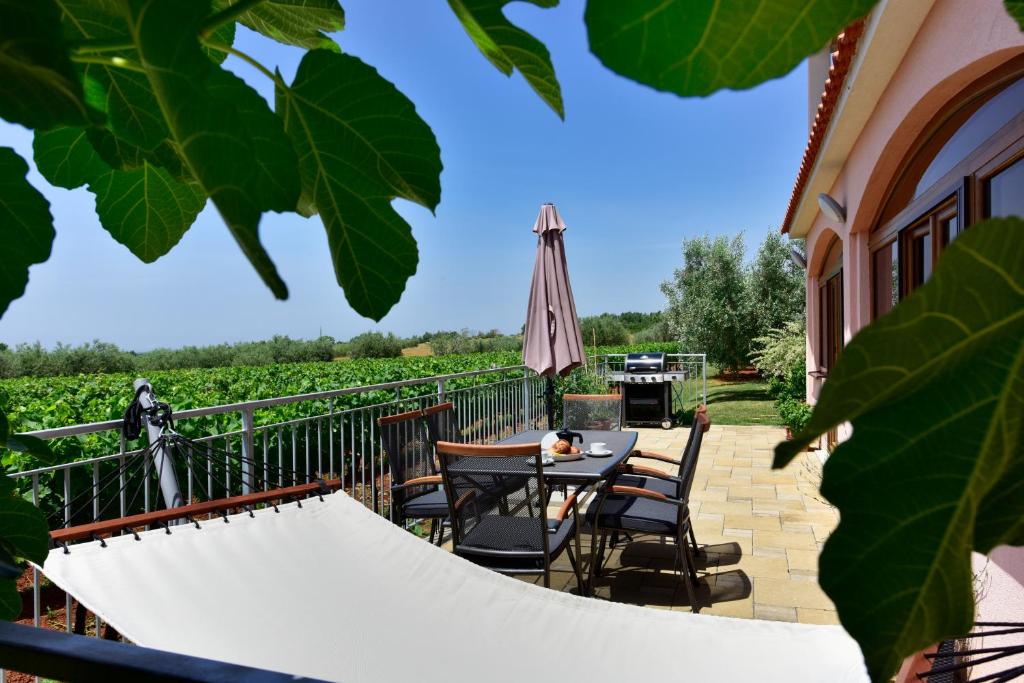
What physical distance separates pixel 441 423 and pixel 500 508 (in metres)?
1.68

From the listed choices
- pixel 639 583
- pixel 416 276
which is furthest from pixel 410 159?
pixel 639 583

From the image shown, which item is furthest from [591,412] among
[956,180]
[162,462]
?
[162,462]

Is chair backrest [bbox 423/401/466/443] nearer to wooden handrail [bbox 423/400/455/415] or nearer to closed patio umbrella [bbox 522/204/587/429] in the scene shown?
wooden handrail [bbox 423/400/455/415]

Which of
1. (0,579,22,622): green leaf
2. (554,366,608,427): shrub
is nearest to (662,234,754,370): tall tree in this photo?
(554,366,608,427): shrub

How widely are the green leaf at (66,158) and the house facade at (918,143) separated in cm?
150

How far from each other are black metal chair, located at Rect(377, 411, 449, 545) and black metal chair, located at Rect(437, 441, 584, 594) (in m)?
0.64

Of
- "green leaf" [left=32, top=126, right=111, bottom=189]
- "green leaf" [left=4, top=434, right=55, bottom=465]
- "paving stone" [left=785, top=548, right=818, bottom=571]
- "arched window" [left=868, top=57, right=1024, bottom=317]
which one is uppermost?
"arched window" [left=868, top=57, right=1024, bottom=317]

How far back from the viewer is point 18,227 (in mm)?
388

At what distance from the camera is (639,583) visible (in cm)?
442

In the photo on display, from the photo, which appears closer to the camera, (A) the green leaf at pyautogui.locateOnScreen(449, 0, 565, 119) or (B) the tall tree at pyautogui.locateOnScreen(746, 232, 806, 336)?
(A) the green leaf at pyautogui.locateOnScreen(449, 0, 565, 119)

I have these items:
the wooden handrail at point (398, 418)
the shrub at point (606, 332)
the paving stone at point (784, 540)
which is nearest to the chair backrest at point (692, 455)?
the paving stone at point (784, 540)

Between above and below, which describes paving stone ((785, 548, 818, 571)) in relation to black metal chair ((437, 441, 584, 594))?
below

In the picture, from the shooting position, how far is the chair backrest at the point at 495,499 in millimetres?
3428

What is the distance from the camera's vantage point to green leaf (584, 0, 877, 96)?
0.20m
